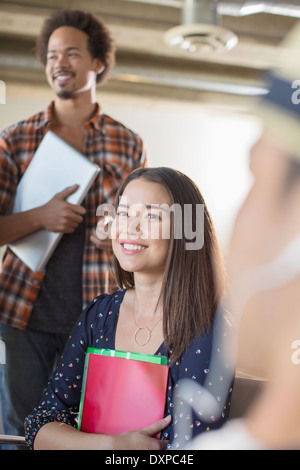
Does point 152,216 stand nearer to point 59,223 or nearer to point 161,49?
point 59,223

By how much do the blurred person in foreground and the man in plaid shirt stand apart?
46.1 inches

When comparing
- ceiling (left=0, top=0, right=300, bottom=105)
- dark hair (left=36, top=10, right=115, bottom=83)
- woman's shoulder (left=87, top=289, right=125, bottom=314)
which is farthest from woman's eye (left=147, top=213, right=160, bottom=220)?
ceiling (left=0, top=0, right=300, bottom=105)

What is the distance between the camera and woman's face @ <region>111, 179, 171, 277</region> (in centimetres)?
102

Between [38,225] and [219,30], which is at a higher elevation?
[219,30]

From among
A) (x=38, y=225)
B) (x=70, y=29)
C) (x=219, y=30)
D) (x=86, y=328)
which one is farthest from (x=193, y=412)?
(x=219, y=30)

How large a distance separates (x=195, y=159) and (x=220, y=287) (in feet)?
14.0

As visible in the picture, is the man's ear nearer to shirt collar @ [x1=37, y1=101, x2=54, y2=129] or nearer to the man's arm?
shirt collar @ [x1=37, y1=101, x2=54, y2=129]

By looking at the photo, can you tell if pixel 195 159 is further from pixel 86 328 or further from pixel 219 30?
pixel 86 328

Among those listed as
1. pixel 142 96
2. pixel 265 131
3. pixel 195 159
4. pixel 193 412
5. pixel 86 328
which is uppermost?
pixel 142 96

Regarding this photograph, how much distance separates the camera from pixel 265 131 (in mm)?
316

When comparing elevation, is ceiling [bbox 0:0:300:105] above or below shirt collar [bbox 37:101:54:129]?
above

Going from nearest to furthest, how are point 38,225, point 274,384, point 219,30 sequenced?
point 274,384, point 38,225, point 219,30

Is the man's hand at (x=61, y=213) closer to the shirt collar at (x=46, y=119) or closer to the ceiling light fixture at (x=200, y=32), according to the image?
the shirt collar at (x=46, y=119)

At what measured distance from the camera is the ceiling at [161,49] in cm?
388
